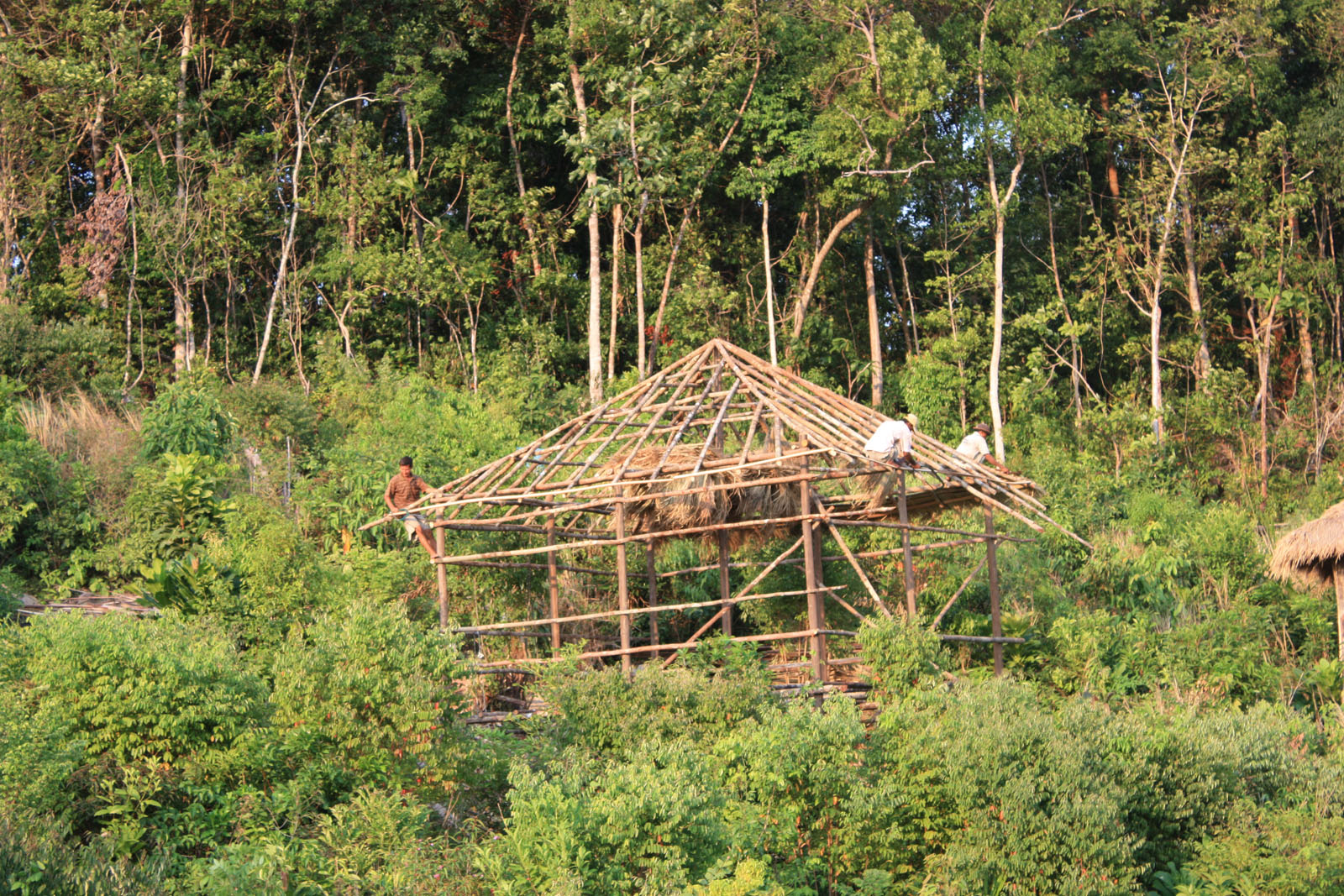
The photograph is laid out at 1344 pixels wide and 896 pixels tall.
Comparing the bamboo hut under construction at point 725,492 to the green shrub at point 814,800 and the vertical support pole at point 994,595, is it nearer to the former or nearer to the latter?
the vertical support pole at point 994,595

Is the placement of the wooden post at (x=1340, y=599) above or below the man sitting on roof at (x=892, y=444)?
below

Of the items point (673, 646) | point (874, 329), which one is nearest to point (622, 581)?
point (673, 646)

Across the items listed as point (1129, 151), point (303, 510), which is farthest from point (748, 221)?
point (303, 510)

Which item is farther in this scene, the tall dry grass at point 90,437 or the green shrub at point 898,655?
the tall dry grass at point 90,437

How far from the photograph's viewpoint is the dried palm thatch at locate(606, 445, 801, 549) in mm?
13977

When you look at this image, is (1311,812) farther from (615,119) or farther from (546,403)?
(615,119)

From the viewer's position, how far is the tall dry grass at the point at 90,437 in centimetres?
1748

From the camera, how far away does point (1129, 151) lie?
26578 mm

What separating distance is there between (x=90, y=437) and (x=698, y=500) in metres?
8.91

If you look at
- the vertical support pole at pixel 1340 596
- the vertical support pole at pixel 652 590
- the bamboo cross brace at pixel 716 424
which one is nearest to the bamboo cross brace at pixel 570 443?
the bamboo cross brace at pixel 716 424

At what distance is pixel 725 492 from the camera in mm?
14445

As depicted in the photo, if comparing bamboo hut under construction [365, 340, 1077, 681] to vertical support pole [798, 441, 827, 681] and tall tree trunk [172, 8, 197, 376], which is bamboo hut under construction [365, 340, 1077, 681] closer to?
vertical support pole [798, 441, 827, 681]

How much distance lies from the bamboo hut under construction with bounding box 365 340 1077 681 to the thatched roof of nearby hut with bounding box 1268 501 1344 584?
128 inches

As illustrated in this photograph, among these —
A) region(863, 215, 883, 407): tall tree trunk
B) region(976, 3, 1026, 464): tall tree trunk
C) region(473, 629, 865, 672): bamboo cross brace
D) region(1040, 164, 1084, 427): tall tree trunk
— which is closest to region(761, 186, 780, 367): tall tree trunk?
region(863, 215, 883, 407): tall tree trunk
